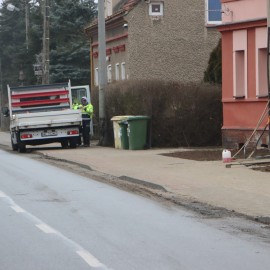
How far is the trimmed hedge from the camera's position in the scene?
26297 millimetres

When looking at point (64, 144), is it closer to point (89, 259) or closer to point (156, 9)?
point (156, 9)

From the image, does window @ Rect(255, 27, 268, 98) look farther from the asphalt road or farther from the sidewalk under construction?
the asphalt road

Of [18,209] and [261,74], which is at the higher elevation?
[261,74]

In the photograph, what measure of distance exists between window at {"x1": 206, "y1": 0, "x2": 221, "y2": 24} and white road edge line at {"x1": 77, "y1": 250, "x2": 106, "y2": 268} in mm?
31069

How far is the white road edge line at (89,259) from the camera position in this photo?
8.30m

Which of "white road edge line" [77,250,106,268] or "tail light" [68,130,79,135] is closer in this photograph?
"white road edge line" [77,250,106,268]

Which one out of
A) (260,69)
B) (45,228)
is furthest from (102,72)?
(45,228)

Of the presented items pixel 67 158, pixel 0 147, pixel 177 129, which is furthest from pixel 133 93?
pixel 0 147

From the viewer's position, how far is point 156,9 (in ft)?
128

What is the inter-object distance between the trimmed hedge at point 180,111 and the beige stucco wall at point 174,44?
39.4 ft

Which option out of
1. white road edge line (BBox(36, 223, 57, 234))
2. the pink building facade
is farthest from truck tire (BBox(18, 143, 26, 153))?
white road edge line (BBox(36, 223, 57, 234))

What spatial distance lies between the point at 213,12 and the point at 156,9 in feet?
9.70

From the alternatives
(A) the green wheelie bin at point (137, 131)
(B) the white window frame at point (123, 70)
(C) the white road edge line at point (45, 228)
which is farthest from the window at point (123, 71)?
(C) the white road edge line at point (45, 228)

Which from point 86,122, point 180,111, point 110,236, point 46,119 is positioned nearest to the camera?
point 110,236
